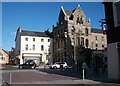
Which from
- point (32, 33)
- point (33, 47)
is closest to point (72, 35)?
point (33, 47)

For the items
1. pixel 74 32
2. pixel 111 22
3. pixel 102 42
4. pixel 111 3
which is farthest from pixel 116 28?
pixel 102 42

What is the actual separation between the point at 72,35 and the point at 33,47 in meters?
15.0

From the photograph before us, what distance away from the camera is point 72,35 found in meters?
65.2

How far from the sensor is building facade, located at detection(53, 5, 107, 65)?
64.5m

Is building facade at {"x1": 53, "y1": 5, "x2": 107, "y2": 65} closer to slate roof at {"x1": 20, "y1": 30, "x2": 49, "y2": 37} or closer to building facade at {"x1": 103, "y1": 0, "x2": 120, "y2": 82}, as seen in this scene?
slate roof at {"x1": 20, "y1": 30, "x2": 49, "y2": 37}

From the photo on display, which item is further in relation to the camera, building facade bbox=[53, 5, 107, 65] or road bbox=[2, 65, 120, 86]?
building facade bbox=[53, 5, 107, 65]

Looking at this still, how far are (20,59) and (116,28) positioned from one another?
183 feet

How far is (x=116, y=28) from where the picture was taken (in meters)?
21.3

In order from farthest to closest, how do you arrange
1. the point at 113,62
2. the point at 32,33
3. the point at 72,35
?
1. the point at 32,33
2. the point at 72,35
3. the point at 113,62

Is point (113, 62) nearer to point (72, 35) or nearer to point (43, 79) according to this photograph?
point (43, 79)

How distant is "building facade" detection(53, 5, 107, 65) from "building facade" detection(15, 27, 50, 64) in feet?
14.9

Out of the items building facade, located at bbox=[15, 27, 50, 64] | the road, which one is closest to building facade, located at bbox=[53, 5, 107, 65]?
building facade, located at bbox=[15, 27, 50, 64]

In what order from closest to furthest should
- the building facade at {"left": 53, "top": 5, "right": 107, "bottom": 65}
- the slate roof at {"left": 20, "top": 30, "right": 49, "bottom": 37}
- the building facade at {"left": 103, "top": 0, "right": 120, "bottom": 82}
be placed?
the building facade at {"left": 103, "top": 0, "right": 120, "bottom": 82} → the building facade at {"left": 53, "top": 5, "right": 107, "bottom": 65} → the slate roof at {"left": 20, "top": 30, "right": 49, "bottom": 37}

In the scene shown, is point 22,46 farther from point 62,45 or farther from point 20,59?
point 62,45
